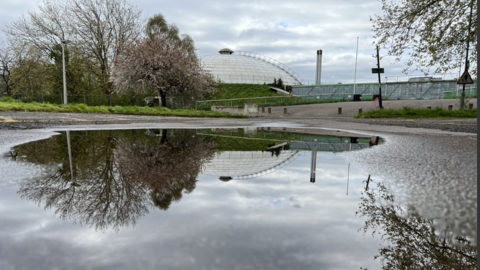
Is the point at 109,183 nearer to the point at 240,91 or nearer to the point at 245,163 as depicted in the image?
the point at 245,163

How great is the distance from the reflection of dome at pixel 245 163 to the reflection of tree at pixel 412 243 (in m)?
1.39

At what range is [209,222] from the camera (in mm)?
1827

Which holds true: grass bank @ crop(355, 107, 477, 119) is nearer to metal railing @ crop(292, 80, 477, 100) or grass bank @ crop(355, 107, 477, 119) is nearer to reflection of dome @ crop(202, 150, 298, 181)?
reflection of dome @ crop(202, 150, 298, 181)

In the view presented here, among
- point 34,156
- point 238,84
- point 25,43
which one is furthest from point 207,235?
point 238,84

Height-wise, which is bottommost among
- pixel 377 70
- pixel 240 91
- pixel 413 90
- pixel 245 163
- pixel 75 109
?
pixel 245 163

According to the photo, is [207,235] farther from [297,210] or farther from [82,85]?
[82,85]

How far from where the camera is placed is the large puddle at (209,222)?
4.66 ft

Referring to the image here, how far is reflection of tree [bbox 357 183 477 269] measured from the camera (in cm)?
143

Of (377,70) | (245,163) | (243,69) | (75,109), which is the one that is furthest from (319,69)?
(245,163)

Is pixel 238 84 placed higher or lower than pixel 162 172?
higher

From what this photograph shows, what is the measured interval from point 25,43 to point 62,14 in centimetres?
550

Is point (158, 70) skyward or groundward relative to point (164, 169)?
skyward

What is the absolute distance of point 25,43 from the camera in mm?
35719

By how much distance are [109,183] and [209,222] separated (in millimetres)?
1278
